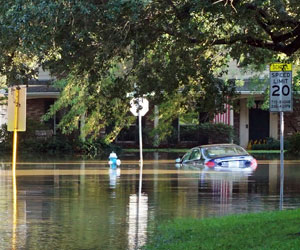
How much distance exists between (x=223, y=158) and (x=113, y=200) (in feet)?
38.4

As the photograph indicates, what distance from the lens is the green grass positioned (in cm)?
1122

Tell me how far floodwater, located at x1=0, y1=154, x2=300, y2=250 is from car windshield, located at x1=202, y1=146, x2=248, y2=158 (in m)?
1.08

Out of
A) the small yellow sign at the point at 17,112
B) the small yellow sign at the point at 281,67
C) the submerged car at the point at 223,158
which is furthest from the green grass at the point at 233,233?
the submerged car at the point at 223,158

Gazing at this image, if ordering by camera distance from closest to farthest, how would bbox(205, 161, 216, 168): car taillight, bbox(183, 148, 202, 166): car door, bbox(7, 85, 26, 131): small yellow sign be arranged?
1. bbox(7, 85, 26, 131): small yellow sign
2. bbox(205, 161, 216, 168): car taillight
3. bbox(183, 148, 202, 166): car door

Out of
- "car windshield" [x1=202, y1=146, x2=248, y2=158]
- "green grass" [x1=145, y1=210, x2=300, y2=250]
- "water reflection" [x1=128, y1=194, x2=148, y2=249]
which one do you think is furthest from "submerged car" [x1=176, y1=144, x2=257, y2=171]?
"green grass" [x1=145, y1=210, x2=300, y2=250]

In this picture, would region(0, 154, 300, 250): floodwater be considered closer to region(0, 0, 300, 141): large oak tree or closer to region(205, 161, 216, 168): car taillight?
region(205, 161, 216, 168): car taillight

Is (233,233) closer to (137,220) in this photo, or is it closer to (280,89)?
(137,220)

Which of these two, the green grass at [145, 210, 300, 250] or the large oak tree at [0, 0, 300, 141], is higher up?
the large oak tree at [0, 0, 300, 141]

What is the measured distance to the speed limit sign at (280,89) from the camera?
16797 mm

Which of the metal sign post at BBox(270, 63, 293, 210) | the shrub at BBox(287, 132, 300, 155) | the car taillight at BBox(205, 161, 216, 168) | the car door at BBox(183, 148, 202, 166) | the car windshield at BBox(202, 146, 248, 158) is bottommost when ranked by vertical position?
the car taillight at BBox(205, 161, 216, 168)

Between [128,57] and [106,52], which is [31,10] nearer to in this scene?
[106,52]

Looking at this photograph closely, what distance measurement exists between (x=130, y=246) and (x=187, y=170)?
56.8ft

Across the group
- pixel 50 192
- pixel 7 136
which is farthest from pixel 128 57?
pixel 7 136

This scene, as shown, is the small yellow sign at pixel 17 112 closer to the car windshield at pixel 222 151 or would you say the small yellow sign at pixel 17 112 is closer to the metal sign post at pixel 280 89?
the metal sign post at pixel 280 89
